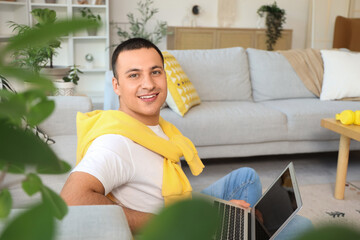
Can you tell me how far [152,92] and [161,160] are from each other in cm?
24

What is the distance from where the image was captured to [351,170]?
283 cm

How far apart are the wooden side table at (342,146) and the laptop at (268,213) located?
39.1 inches

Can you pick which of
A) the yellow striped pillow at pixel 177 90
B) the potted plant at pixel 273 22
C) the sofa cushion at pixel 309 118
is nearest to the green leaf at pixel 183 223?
the yellow striped pillow at pixel 177 90

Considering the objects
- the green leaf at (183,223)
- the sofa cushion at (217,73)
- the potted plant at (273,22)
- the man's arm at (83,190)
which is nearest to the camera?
the green leaf at (183,223)

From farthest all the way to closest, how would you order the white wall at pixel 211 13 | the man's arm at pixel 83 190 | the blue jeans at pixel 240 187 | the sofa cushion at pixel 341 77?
1. the white wall at pixel 211 13
2. the sofa cushion at pixel 341 77
3. the blue jeans at pixel 240 187
4. the man's arm at pixel 83 190

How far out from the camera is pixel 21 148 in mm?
112

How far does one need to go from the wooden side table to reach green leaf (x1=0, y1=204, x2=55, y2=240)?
7.22 ft

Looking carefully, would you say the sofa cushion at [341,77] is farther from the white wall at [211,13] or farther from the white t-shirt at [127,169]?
the white wall at [211,13]

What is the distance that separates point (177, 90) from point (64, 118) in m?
0.78

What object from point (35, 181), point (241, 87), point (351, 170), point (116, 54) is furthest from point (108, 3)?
point (35, 181)

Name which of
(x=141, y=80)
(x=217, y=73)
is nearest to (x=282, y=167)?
(x=217, y=73)

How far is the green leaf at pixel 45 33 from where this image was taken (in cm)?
12

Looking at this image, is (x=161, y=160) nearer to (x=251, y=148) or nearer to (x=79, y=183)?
(x=79, y=183)

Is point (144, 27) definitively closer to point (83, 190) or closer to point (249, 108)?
point (249, 108)
